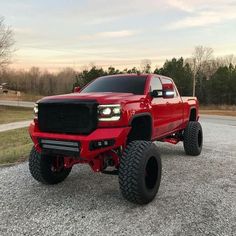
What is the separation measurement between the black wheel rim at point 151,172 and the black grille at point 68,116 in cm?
113

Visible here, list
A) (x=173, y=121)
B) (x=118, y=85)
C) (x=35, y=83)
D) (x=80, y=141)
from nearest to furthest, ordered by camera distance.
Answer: (x=80, y=141)
(x=118, y=85)
(x=173, y=121)
(x=35, y=83)

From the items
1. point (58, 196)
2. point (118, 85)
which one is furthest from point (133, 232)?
point (118, 85)

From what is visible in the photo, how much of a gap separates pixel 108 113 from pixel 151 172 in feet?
4.10

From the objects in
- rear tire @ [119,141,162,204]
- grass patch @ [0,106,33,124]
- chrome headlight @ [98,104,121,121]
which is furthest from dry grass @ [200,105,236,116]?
chrome headlight @ [98,104,121,121]

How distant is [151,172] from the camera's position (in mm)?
6070

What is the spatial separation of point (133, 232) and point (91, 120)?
5.46 ft

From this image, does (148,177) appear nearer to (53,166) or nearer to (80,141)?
(80,141)

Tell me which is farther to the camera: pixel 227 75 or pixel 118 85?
pixel 227 75

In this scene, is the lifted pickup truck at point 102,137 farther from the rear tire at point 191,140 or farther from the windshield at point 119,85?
the rear tire at point 191,140

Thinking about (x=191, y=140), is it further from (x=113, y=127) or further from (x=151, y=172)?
(x=113, y=127)

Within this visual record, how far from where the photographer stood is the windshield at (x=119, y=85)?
23.0 ft

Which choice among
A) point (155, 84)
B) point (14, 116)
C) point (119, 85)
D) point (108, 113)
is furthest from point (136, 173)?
point (14, 116)

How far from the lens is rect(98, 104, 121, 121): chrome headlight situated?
551cm

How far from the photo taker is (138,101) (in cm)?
621
